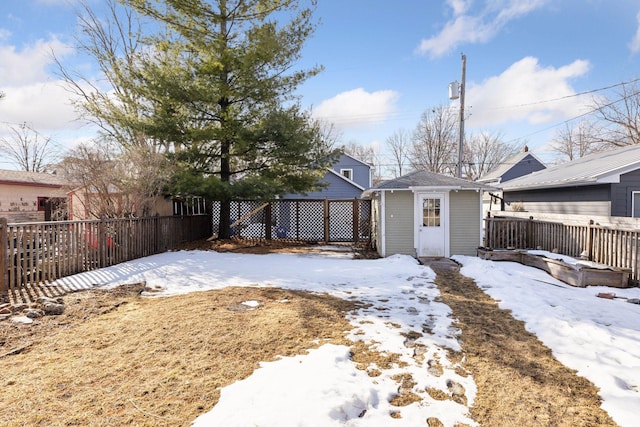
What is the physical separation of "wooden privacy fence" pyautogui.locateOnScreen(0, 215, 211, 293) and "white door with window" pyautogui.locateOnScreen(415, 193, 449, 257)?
7.75 meters

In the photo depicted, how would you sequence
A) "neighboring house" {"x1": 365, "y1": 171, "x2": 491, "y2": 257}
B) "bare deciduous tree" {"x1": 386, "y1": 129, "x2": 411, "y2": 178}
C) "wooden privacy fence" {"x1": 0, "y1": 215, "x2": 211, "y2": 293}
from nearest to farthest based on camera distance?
1. "wooden privacy fence" {"x1": 0, "y1": 215, "x2": 211, "y2": 293}
2. "neighboring house" {"x1": 365, "y1": 171, "x2": 491, "y2": 257}
3. "bare deciduous tree" {"x1": 386, "y1": 129, "x2": 411, "y2": 178}

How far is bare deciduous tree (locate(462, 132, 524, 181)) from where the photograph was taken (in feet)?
115

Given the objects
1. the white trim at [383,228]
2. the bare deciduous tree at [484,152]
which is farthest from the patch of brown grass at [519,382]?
the bare deciduous tree at [484,152]

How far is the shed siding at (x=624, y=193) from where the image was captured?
9.55 m

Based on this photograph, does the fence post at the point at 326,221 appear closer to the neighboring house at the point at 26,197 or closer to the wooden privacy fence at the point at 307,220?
the wooden privacy fence at the point at 307,220

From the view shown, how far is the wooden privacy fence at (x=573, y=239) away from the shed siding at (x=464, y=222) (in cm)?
56

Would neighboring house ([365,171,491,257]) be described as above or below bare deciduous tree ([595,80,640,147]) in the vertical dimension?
below

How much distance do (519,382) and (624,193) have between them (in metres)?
10.4

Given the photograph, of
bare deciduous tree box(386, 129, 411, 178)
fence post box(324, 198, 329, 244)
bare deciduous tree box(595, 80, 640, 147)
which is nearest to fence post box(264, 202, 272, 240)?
fence post box(324, 198, 329, 244)

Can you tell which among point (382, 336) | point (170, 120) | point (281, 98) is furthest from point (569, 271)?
point (170, 120)

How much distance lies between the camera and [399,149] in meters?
35.7

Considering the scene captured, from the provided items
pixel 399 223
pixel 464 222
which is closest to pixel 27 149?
pixel 399 223

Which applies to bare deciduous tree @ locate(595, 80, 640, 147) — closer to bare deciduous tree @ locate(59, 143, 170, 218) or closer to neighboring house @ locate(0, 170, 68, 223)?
bare deciduous tree @ locate(59, 143, 170, 218)

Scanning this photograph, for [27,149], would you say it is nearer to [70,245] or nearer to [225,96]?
[225,96]
